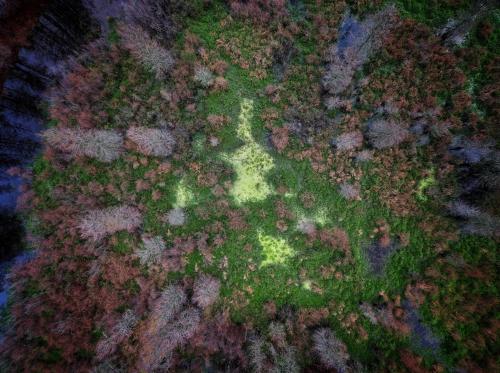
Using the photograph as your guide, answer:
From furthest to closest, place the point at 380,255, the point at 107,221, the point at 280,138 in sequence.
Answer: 1. the point at 380,255
2. the point at 280,138
3. the point at 107,221

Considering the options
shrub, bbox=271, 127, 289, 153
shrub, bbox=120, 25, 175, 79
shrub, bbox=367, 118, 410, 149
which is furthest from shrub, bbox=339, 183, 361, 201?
shrub, bbox=120, 25, 175, 79

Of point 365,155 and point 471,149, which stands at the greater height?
point 471,149

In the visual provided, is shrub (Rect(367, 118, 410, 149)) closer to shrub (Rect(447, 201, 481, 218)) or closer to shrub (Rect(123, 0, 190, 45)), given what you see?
shrub (Rect(447, 201, 481, 218))

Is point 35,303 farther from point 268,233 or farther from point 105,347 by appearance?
point 268,233

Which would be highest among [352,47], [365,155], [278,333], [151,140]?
[352,47]

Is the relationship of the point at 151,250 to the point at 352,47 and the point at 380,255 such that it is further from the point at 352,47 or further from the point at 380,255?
the point at 352,47

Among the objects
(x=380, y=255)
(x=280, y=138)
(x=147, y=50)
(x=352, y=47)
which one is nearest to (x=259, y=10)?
(x=352, y=47)

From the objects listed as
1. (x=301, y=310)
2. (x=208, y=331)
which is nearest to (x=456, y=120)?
(x=301, y=310)

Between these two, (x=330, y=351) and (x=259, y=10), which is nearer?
(x=330, y=351)

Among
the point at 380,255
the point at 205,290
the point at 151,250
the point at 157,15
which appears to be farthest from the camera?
the point at 380,255
